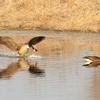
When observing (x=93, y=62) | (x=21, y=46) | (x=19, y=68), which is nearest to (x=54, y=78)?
(x=19, y=68)

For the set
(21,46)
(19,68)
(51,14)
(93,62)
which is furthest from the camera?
(51,14)

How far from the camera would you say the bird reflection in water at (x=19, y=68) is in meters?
18.7

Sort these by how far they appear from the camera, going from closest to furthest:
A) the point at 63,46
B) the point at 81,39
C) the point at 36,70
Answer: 1. the point at 36,70
2. the point at 63,46
3. the point at 81,39

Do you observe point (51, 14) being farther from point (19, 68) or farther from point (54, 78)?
point (54, 78)

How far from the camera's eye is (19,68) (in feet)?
64.9

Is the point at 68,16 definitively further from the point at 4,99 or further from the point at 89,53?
the point at 4,99

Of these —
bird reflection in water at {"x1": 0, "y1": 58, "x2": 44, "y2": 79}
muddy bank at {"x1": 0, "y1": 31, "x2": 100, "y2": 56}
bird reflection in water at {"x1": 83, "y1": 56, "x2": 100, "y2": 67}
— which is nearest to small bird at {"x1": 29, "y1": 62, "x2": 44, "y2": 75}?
bird reflection in water at {"x1": 0, "y1": 58, "x2": 44, "y2": 79}

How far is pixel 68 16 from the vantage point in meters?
34.6

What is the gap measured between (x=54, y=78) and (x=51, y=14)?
1679 cm

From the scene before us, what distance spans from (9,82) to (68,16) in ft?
57.6

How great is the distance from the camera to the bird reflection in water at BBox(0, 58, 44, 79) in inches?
736

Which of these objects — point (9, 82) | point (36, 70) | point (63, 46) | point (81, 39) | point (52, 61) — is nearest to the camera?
point (9, 82)

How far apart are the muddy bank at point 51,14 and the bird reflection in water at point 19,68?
1187cm

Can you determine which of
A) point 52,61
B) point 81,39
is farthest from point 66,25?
point 52,61
